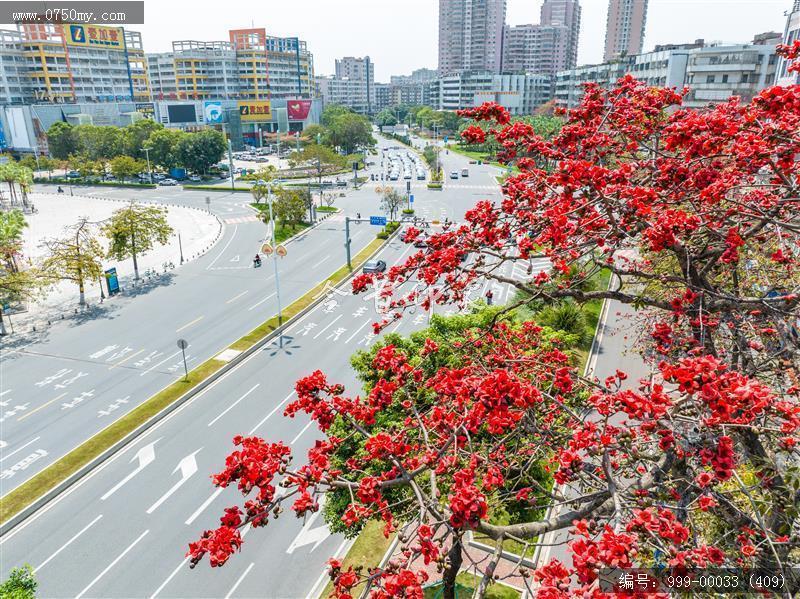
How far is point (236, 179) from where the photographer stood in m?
91.6

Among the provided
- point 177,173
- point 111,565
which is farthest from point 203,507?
point 177,173

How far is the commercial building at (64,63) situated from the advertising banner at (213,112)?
30.7 metres

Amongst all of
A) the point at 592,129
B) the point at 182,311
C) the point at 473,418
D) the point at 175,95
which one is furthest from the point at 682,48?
the point at 175,95

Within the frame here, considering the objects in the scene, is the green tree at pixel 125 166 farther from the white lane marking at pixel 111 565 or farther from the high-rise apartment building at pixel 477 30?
the high-rise apartment building at pixel 477 30

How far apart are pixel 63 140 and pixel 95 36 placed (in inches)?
1513

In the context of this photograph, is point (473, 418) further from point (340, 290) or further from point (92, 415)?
point (340, 290)

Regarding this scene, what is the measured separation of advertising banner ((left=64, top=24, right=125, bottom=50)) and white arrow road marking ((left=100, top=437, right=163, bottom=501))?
12215 centimetres

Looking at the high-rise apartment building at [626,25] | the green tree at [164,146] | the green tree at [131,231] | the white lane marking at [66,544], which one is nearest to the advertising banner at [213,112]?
the green tree at [164,146]

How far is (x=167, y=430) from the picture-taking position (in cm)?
2334

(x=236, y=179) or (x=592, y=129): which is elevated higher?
(x=592, y=129)

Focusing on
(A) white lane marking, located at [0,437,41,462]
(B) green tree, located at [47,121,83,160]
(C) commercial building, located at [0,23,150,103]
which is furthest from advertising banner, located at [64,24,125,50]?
(A) white lane marking, located at [0,437,41,462]

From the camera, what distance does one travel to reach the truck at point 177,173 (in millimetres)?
91750

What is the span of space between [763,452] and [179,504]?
60.0 ft

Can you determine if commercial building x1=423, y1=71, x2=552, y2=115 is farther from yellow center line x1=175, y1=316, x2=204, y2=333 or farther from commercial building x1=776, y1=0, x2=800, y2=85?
yellow center line x1=175, y1=316, x2=204, y2=333
